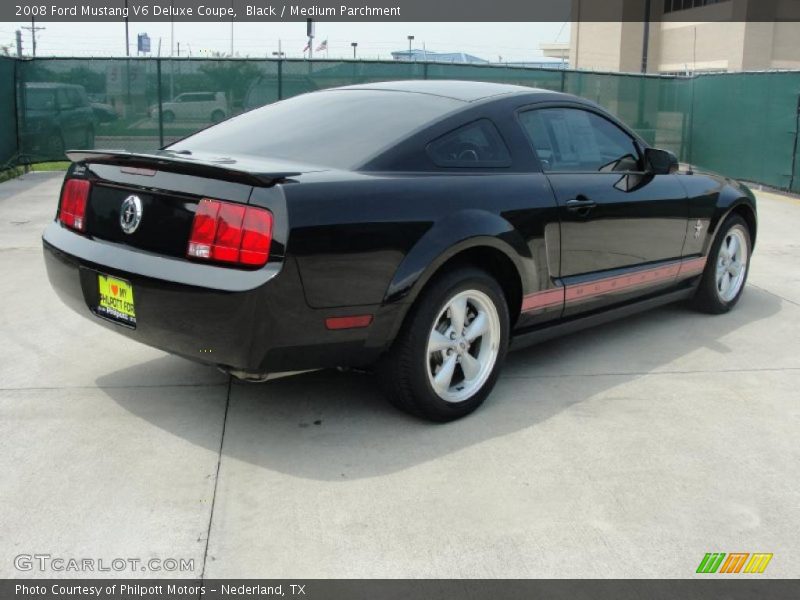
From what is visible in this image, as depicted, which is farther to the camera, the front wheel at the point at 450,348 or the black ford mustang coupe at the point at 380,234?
the front wheel at the point at 450,348

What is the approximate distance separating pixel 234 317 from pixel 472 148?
1.52 m

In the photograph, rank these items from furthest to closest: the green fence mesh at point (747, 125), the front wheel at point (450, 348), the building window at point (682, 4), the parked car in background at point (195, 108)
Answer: the building window at point (682, 4), the parked car in background at point (195, 108), the green fence mesh at point (747, 125), the front wheel at point (450, 348)

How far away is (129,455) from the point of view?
352 cm

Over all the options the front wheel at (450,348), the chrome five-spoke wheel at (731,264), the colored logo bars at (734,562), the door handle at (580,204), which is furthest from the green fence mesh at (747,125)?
the colored logo bars at (734,562)

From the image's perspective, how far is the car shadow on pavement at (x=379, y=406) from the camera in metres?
3.58

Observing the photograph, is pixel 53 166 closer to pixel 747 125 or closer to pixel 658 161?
pixel 747 125

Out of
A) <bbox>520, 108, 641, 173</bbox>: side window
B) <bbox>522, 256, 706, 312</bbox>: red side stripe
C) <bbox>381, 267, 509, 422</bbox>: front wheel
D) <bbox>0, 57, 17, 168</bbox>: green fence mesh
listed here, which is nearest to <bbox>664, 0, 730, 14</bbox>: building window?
<bbox>0, 57, 17, 168</bbox>: green fence mesh

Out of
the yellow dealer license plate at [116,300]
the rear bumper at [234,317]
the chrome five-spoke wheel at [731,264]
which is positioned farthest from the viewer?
the chrome five-spoke wheel at [731,264]

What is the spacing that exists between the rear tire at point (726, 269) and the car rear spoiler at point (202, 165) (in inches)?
132

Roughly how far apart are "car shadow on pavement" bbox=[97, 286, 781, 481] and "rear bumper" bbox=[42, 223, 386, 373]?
40cm

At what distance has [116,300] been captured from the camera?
364 cm

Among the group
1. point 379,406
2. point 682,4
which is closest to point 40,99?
point 379,406

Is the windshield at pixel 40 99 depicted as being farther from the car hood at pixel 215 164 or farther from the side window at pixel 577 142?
the side window at pixel 577 142

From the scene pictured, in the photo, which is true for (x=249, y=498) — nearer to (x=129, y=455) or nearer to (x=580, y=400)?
(x=129, y=455)
